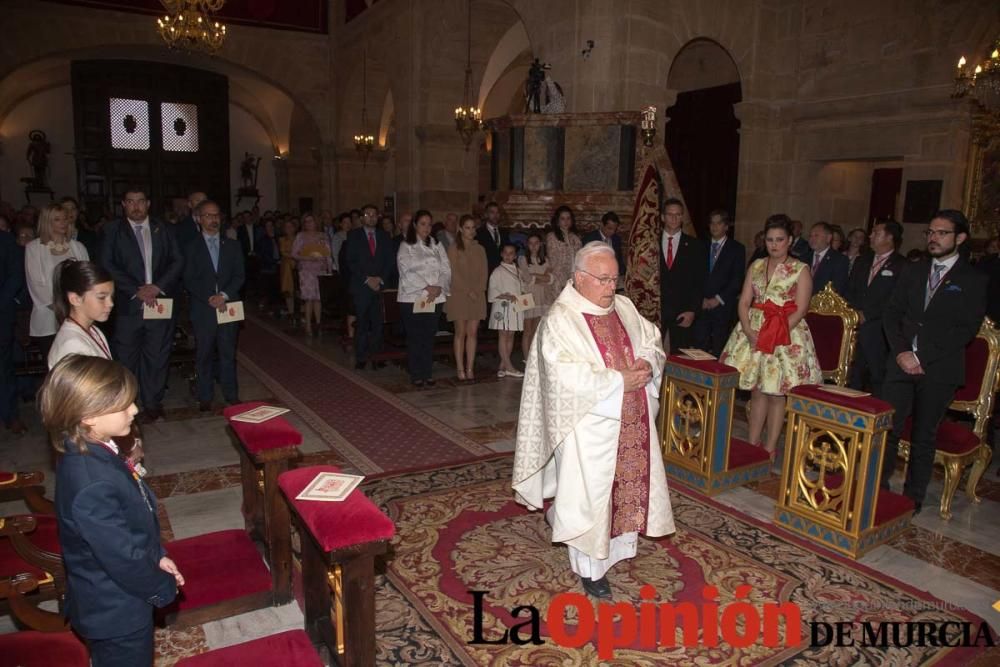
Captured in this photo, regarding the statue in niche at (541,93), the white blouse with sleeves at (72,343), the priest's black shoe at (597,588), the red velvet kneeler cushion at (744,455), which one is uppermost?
the statue in niche at (541,93)

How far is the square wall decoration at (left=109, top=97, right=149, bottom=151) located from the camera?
19.8 meters

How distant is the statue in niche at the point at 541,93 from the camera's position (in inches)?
373

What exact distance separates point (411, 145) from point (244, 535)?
11.8 meters

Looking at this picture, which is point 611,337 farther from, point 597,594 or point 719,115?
point 719,115

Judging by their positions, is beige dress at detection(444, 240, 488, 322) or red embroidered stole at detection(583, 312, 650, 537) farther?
beige dress at detection(444, 240, 488, 322)

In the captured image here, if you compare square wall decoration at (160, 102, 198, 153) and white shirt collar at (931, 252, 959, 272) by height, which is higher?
square wall decoration at (160, 102, 198, 153)

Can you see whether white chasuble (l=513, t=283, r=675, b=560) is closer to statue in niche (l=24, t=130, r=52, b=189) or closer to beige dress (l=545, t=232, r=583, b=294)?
beige dress (l=545, t=232, r=583, b=294)

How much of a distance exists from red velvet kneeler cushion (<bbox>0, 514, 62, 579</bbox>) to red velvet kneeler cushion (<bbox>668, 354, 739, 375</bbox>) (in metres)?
3.83

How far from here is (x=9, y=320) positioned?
5797 millimetres

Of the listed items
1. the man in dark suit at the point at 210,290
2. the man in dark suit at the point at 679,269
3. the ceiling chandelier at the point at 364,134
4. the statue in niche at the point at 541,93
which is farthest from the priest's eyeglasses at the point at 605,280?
the ceiling chandelier at the point at 364,134

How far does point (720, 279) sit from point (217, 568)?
18.2 feet

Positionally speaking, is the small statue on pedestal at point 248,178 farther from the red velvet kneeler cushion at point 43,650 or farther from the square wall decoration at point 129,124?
the red velvet kneeler cushion at point 43,650

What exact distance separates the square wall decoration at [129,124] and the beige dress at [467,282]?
653 inches

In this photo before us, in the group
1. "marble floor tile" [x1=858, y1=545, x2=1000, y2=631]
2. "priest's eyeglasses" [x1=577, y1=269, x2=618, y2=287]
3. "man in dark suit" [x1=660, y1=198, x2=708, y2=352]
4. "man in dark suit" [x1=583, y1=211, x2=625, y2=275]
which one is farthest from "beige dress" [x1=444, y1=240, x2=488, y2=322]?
"marble floor tile" [x1=858, y1=545, x2=1000, y2=631]
